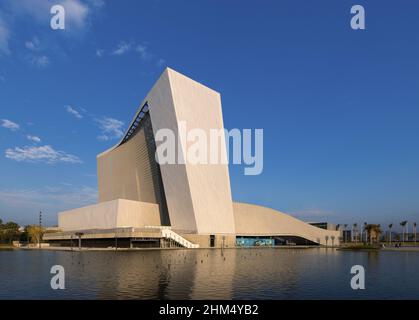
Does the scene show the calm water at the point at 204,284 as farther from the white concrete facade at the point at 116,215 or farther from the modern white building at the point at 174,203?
the white concrete facade at the point at 116,215

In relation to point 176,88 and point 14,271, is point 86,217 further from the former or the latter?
point 14,271

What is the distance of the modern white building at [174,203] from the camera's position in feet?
228

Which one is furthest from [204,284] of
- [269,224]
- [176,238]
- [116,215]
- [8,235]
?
[8,235]

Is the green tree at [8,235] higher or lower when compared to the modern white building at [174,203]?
lower

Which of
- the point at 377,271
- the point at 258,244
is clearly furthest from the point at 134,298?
the point at 258,244

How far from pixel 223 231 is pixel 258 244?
2022cm

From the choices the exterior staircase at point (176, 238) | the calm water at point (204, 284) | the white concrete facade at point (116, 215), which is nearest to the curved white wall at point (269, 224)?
the white concrete facade at point (116, 215)

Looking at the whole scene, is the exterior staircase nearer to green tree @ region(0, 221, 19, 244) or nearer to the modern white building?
the modern white building

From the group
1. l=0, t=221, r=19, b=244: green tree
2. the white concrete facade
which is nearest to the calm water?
the white concrete facade

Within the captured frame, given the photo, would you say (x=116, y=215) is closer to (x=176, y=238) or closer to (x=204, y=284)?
(x=176, y=238)

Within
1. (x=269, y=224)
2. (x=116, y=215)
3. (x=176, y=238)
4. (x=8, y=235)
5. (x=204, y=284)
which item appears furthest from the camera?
(x=8, y=235)

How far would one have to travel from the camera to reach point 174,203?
73.6 metres

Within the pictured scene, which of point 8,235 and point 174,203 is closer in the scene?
point 174,203

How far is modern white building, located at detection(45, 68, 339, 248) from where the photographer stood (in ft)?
228
